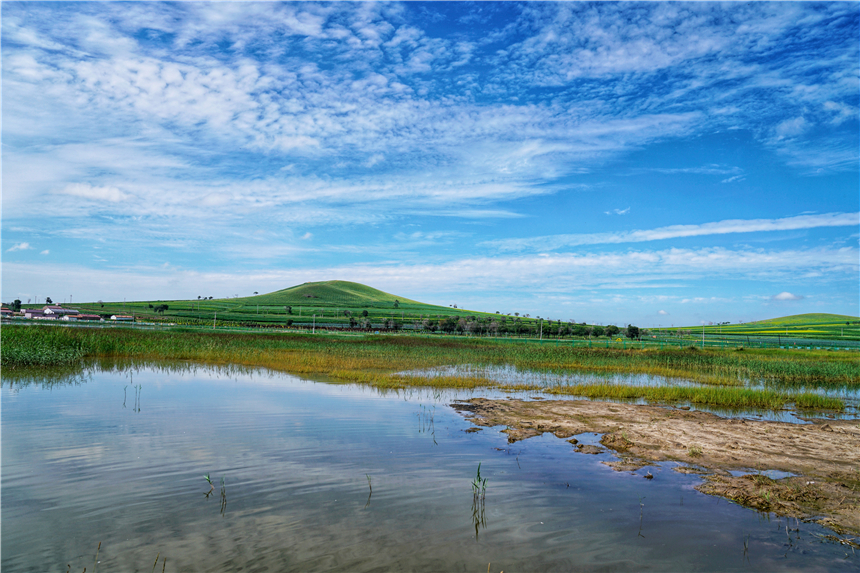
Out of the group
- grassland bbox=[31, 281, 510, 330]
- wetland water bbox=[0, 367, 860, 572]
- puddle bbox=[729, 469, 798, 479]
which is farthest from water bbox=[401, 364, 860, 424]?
grassland bbox=[31, 281, 510, 330]

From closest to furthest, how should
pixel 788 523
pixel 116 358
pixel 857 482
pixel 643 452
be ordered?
1. pixel 788 523
2. pixel 857 482
3. pixel 643 452
4. pixel 116 358

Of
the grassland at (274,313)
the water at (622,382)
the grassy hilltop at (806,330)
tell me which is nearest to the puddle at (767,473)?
the water at (622,382)

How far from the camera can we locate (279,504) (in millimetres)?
8219

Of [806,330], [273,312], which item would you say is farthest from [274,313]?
[806,330]

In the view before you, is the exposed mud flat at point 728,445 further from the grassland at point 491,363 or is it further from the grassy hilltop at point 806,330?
the grassy hilltop at point 806,330

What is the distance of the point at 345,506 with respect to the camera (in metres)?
8.27

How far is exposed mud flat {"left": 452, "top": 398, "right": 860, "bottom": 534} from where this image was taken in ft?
29.7

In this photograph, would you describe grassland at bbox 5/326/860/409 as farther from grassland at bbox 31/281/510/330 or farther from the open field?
grassland at bbox 31/281/510/330

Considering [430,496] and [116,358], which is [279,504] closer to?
[430,496]

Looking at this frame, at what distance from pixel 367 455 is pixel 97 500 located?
209 inches

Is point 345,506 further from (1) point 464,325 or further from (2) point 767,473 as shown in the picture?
(1) point 464,325

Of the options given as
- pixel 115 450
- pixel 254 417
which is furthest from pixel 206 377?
pixel 115 450

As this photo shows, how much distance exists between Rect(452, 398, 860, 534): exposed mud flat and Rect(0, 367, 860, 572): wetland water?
68 cm

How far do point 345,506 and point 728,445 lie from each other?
1065 cm
